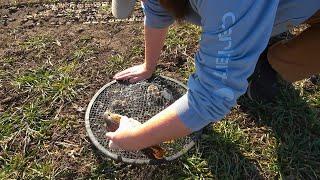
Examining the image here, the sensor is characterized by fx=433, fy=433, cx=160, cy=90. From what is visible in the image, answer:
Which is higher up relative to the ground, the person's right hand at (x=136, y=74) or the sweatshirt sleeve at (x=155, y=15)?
the sweatshirt sleeve at (x=155, y=15)

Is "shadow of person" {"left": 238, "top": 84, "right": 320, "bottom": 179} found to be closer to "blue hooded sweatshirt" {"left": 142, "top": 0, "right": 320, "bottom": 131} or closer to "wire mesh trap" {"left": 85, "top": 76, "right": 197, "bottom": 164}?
"wire mesh trap" {"left": 85, "top": 76, "right": 197, "bottom": 164}

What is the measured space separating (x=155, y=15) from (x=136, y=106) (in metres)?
0.53

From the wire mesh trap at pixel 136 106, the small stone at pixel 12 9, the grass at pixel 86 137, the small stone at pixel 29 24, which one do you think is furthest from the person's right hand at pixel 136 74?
the small stone at pixel 12 9

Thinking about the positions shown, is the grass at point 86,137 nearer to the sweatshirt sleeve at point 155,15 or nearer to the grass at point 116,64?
the grass at point 116,64

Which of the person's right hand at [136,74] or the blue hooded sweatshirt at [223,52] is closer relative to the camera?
the blue hooded sweatshirt at [223,52]

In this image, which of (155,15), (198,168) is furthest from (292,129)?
(155,15)

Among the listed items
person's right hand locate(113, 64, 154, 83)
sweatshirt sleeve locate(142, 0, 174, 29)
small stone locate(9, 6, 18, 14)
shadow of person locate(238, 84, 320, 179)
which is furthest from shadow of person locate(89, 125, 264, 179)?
small stone locate(9, 6, 18, 14)

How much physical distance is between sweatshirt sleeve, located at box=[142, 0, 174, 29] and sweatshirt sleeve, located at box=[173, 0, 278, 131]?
0.47 meters

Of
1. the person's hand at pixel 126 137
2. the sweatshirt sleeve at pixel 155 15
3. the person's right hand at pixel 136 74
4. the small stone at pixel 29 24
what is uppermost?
the sweatshirt sleeve at pixel 155 15

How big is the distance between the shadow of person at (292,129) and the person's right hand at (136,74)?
519mm

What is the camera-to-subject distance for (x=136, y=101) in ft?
7.35

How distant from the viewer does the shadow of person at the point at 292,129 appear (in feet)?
6.55

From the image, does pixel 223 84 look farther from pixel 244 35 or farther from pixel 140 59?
pixel 140 59

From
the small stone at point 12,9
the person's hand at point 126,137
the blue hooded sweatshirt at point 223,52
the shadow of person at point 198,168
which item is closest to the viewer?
the blue hooded sweatshirt at point 223,52
